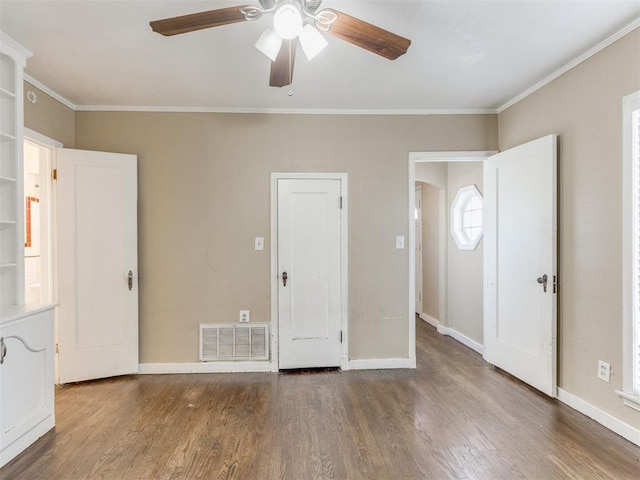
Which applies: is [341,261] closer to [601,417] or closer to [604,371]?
[604,371]

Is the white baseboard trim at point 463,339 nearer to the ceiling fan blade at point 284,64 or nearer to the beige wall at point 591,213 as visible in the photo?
the beige wall at point 591,213

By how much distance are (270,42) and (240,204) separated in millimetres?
1802

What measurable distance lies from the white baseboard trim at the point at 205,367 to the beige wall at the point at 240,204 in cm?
7

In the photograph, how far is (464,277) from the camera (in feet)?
13.8

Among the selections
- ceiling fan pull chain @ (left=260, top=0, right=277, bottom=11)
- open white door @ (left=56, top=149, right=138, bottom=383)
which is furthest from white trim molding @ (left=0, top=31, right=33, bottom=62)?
ceiling fan pull chain @ (left=260, top=0, right=277, bottom=11)

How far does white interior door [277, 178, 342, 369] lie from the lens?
3299 millimetres

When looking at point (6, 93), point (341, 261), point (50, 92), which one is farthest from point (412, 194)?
point (50, 92)

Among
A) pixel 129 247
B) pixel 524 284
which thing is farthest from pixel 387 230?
pixel 129 247

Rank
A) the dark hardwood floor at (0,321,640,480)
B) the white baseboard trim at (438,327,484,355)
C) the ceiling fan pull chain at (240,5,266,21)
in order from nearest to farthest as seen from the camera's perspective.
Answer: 1. the ceiling fan pull chain at (240,5,266,21)
2. the dark hardwood floor at (0,321,640,480)
3. the white baseboard trim at (438,327,484,355)

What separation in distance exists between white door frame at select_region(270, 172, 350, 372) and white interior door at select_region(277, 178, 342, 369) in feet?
0.09

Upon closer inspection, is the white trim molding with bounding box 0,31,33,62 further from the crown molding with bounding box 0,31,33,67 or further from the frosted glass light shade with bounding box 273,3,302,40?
the frosted glass light shade with bounding box 273,3,302,40

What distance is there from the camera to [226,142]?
3297 millimetres

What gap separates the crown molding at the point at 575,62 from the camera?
6.85 feet

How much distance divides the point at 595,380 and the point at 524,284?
820 millimetres
